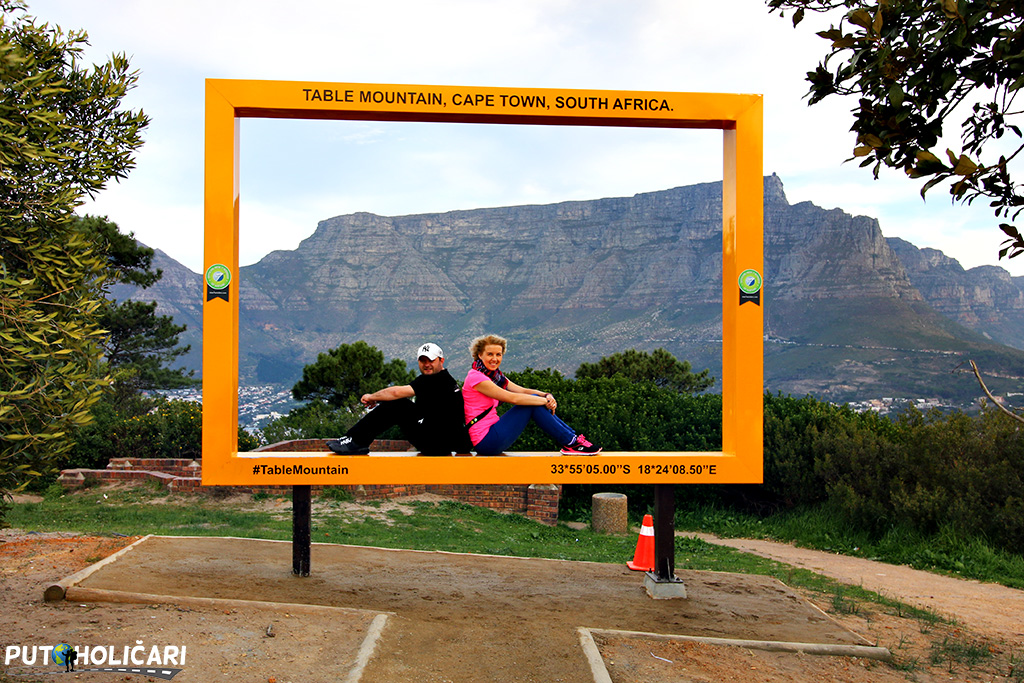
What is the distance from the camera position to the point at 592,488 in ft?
53.9

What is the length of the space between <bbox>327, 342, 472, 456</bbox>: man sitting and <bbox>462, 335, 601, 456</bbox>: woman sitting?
0.13 meters

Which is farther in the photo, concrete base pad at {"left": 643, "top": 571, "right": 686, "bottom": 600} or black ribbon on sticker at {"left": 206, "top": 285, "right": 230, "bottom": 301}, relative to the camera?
concrete base pad at {"left": 643, "top": 571, "right": 686, "bottom": 600}

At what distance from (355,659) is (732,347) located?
4421 millimetres

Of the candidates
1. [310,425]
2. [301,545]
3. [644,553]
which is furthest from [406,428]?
[310,425]

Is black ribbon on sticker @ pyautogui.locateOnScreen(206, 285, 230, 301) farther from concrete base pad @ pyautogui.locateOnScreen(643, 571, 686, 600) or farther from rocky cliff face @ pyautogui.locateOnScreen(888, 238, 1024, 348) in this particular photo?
rocky cliff face @ pyautogui.locateOnScreen(888, 238, 1024, 348)

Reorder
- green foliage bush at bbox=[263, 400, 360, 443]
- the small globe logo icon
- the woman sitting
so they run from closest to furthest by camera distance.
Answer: the small globe logo icon
the woman sitting
green foliage bush at bbox=[263, 400, 360, 443]

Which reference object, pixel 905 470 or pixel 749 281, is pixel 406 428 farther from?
pixel 905 470

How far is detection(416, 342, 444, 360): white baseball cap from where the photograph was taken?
722 centimetres

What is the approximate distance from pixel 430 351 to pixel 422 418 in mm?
648

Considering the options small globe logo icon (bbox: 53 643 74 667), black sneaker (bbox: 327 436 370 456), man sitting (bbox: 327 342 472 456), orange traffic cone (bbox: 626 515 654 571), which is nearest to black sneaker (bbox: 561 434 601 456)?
man sitting (bbox: 327 342 472 456)

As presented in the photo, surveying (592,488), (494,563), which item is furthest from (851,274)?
(494,563)

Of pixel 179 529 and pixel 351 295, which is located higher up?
pixel 351 295

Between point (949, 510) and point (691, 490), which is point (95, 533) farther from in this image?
point (949, 510)

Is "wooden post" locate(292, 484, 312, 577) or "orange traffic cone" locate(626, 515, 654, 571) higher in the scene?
"wooden post" locate(292, 484, 312, 577)
